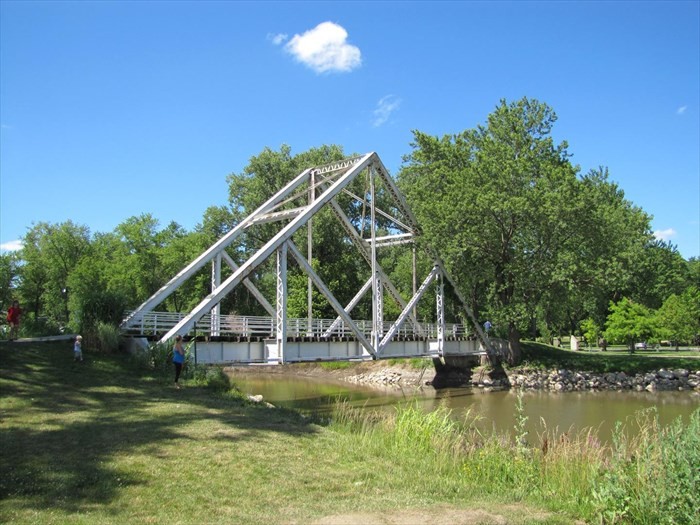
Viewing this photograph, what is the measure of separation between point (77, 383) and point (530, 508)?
12.2 meters

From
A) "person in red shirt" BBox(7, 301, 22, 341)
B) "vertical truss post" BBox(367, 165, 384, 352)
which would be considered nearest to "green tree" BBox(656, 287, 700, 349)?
"vertical truss post" BBox(367, 165, 384, 352)

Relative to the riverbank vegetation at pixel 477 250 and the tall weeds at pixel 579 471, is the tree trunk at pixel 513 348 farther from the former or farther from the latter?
the tall weeds at pixel 579 471

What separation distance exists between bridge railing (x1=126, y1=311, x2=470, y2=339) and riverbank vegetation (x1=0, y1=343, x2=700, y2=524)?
1005 cm

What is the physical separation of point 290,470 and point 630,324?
1718 inches

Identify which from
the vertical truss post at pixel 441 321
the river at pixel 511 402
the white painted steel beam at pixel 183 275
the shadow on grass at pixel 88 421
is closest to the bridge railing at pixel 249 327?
the white painted steel beam at pixel 183 275

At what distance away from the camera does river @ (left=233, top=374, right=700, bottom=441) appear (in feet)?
67.5

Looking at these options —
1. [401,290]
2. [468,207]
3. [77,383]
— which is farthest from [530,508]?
[401,290]

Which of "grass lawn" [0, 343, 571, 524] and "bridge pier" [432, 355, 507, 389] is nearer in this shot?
"grass lawn" [0, 343, 571, 524]

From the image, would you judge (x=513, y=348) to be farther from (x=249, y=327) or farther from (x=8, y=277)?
(x=8, y=277)

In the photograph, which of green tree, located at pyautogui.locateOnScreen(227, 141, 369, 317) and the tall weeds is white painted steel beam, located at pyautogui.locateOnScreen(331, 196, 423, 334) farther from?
the tall weeds

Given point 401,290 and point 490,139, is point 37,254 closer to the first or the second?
point 401,290

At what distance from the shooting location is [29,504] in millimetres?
6746

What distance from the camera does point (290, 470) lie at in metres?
8.70

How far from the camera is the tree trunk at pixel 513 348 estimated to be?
1449 inches
